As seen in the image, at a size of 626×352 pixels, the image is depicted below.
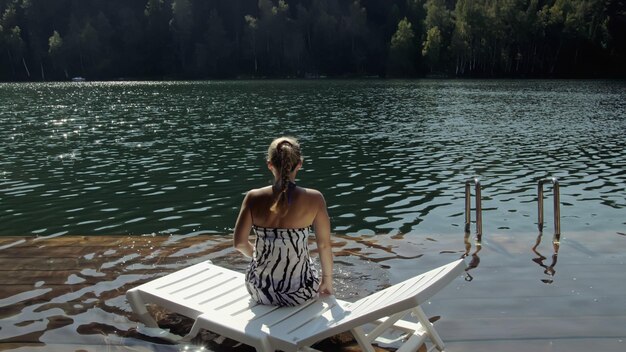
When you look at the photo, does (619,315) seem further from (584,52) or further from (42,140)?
(584,52)

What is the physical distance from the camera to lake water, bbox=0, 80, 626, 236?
14.3 metres

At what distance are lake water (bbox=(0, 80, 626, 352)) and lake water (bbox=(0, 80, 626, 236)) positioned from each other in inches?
3.6

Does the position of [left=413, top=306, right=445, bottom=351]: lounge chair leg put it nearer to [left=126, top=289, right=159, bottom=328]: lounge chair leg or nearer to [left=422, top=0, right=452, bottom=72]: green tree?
[left=126, top=289, right=159, bottom=328]: lounge chair leg

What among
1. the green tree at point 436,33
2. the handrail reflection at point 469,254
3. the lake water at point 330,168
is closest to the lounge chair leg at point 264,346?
the handrail reflection at point 469,254

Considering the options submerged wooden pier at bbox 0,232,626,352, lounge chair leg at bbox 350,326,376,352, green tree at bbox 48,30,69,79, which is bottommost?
submerged wooden pier at bbox 0,232,626,352

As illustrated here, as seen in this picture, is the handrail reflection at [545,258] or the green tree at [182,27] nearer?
the handrail reflection at [545,258]

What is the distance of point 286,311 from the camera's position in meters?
5.48

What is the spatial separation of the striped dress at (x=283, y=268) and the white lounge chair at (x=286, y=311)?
0.10 meters

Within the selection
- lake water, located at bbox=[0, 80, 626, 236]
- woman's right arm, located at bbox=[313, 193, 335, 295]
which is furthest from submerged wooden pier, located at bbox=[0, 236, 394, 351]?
lake water, located at bbox=[0, 80, 626, 236]

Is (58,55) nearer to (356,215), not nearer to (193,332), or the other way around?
(356,215)

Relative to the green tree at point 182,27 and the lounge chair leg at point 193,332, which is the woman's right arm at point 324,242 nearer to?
the lounge chair leg at point 193,332

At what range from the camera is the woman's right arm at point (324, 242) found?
5.48 meters

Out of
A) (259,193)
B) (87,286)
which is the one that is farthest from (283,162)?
(87,286)

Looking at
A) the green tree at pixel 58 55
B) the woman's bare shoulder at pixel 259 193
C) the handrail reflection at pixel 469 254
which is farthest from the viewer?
the green tree at pixel 58 55
